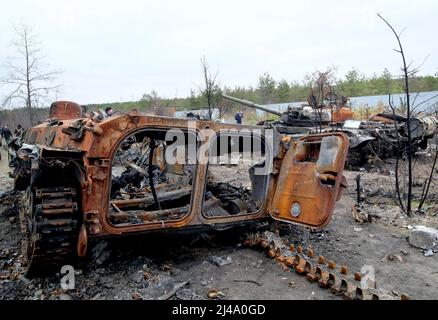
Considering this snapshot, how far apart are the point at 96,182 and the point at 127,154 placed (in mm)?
6568

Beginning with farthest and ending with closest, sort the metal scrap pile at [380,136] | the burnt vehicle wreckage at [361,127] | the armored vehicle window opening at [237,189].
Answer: the burnt vehicle wreckage at [361,127], the metal scrap pile at [380,136], the armored vehicle window opening at [237,189]

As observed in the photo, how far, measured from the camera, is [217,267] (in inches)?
171

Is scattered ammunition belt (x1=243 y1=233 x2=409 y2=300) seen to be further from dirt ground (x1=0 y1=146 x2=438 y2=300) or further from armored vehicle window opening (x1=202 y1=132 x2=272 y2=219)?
armored vehicle window opening (x1=202 y1=132 x2=272 y2=219)

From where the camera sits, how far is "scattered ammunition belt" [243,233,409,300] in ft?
11.4

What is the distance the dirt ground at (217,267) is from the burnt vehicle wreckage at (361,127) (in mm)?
6985

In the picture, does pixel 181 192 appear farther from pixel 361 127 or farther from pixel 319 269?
pixel 361 127

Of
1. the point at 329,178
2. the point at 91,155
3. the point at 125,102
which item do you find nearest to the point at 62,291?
the point at 91,155

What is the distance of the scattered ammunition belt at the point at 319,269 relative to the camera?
348 cm

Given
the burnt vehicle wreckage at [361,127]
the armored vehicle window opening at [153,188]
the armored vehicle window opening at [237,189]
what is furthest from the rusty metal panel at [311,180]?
the burnt vehicle wreckage at [361,127]

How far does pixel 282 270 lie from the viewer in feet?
13.9

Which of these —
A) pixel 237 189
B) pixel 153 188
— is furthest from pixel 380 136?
pixel 153 188

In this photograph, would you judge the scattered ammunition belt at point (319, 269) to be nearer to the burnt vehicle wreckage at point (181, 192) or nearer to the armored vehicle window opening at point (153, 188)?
the burnt vehicle wreckage at point (181, 192)

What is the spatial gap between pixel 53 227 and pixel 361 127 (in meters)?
12.4

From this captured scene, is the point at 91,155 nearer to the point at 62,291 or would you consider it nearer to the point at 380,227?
the point at 62,291
